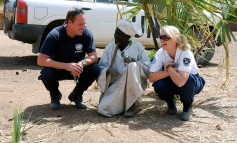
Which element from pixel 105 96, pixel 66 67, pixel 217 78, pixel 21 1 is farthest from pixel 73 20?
pixel 21 1

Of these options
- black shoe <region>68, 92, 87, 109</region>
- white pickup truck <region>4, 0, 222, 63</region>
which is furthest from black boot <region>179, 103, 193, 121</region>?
white pickup truck <region>4, 0, 222, 63</region>

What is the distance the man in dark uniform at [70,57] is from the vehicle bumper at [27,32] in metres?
3.38

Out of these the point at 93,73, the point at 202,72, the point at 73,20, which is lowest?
the point at 202,72

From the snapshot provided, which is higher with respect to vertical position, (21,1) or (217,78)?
(21,1)

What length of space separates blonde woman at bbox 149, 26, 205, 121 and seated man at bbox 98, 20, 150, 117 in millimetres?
154

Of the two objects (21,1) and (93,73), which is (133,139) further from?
(21,1)

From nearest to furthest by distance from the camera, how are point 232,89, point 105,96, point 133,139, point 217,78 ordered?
point 133,139 → point 105,96 → point 232,89 → point 217,78

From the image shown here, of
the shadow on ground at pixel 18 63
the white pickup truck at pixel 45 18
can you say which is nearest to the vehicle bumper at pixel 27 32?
the white pickup truck at pixel 45 18

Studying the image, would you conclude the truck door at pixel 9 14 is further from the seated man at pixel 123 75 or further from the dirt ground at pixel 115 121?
the seated man at pixel 123 75

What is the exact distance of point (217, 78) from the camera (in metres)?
7.10

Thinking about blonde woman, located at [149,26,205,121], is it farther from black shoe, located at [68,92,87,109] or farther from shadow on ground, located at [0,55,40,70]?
shadow on ground, located at [0,55,40,70]

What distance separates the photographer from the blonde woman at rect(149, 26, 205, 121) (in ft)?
14.3

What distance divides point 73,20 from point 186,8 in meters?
1.19

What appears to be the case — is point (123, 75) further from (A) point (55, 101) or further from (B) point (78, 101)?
(A) point (55, 101)
